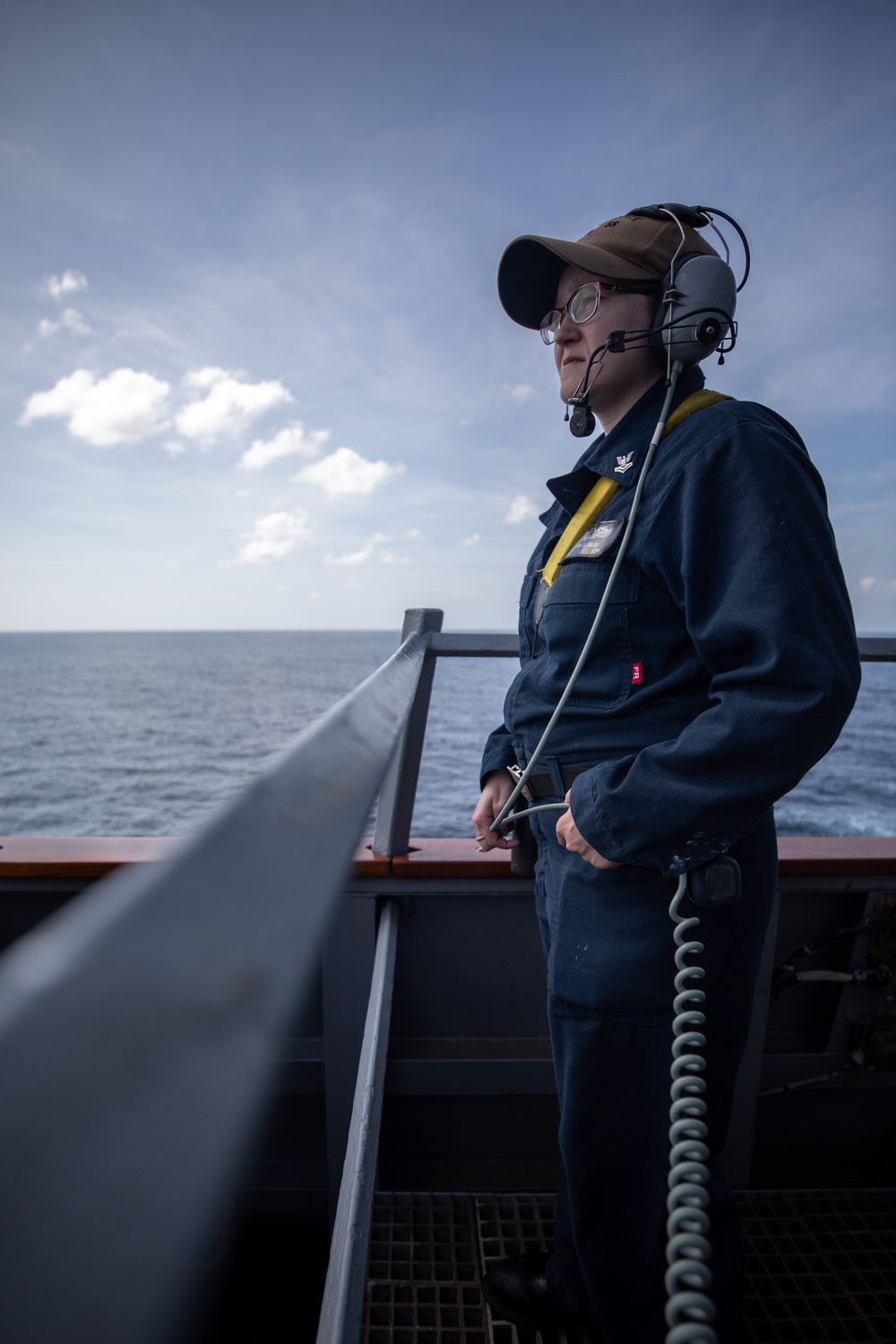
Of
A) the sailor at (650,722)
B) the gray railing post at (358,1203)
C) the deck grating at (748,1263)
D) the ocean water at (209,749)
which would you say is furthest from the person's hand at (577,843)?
the deck grating at (748,1263)

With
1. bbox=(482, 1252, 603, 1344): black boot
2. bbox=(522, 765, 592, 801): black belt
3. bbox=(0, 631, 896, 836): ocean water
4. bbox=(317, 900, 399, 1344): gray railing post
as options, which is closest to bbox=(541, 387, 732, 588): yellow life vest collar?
bbox=(522, 765, 592, 801): black belt

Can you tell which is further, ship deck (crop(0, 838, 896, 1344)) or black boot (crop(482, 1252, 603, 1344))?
ship deck (crop(0, 838, 896, 1344))

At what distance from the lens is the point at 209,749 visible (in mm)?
24750

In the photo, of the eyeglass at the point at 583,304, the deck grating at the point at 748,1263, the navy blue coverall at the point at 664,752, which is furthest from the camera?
the deck grating at the point at 748,1263

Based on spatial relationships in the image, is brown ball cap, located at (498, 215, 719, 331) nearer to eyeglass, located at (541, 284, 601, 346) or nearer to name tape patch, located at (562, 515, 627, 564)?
eyeglass, located at (541, 284, 601, 346)

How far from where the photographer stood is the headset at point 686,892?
0.92 metres

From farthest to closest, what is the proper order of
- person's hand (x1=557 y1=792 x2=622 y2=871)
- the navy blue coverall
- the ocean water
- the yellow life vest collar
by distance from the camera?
the ocean water → the yellow life vest collar → person's hand (x1=557 y1=792 x2=622 y2=871) → the navy blue coverall

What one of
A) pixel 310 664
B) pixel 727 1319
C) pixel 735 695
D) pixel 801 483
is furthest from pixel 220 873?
pixel 310 664

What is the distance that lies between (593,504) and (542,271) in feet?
1.73

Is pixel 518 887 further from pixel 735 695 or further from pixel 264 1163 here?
pixel 735 695

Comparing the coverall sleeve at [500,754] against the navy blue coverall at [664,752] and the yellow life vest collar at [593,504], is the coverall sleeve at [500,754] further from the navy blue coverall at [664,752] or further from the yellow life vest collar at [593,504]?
the yellow life vest collar at [593,504]

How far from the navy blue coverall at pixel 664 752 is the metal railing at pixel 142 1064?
2.66 ft

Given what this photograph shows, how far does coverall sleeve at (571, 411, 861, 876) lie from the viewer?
3.12 ft

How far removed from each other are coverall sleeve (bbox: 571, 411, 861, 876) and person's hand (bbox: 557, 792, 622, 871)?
0.02 m
